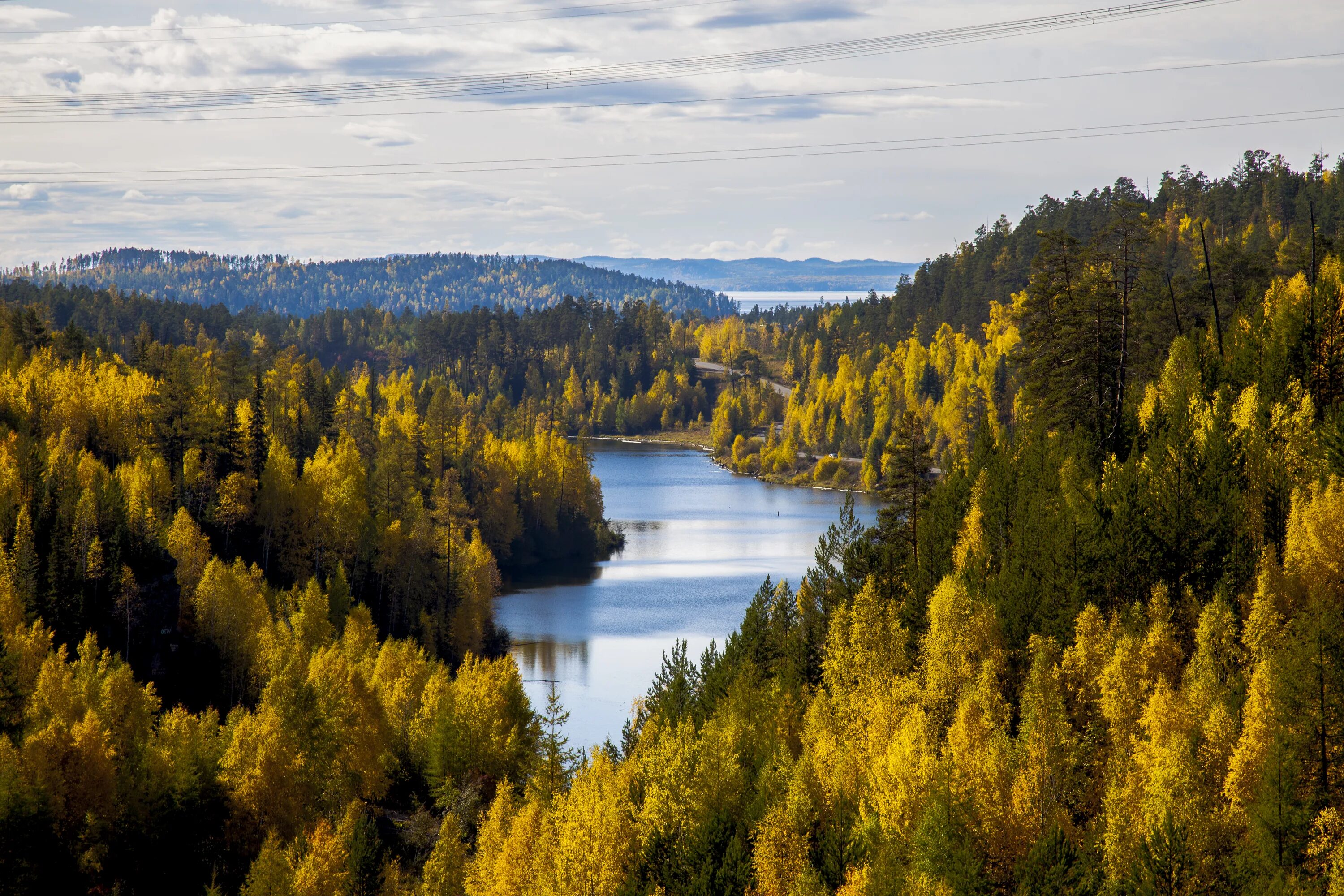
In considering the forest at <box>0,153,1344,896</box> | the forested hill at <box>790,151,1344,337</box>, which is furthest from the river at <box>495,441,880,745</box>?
the forested hill at <box>790,151,1344,337</box>

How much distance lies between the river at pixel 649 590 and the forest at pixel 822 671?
5057mm

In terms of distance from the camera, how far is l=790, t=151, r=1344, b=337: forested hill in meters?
102

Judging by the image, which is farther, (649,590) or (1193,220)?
(1193,220)

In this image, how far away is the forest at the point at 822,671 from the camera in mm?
31312

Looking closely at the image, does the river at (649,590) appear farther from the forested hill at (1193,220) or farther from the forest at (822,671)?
the forested hill at (1193,220)

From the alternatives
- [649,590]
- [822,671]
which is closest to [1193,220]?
[649,590]

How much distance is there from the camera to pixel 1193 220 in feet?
475

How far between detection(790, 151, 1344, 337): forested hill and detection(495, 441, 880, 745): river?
3706 cm

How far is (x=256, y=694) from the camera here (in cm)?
6119

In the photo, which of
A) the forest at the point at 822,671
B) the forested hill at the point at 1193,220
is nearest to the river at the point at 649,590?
the forest at the point at 822,671

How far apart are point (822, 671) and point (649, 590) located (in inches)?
1846

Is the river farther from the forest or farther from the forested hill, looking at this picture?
the forested hill

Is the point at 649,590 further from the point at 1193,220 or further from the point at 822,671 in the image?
the point at 1193,220

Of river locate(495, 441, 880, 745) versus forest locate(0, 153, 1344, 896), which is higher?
forest locate(0, 153, 1344, 896)
